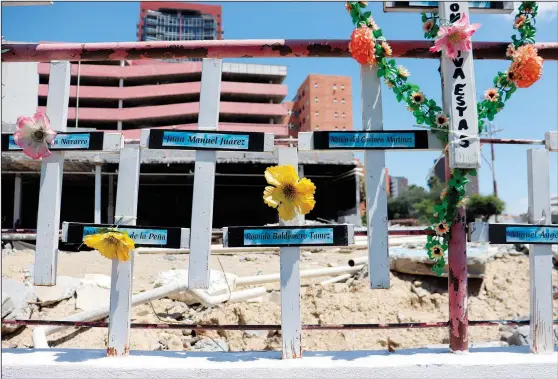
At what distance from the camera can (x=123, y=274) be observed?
8.99 feet

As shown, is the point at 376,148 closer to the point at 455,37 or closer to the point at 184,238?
the point at 455,37

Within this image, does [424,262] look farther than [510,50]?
Yes

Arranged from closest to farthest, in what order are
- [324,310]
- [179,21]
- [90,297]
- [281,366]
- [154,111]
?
[281,366]
[90,297]
[324,310]
[154,111]
[179,21]

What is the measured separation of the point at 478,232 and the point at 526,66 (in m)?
1.17

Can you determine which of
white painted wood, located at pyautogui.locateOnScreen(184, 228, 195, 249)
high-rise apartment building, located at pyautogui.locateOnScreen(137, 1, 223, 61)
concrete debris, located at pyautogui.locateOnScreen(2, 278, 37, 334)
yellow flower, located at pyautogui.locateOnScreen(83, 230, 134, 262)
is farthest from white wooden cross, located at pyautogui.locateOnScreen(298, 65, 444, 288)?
high-rise apartment building, located at pyautogui.locateOnScreen(137, 1, 223, 61)

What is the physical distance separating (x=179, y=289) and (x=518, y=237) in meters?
4.50

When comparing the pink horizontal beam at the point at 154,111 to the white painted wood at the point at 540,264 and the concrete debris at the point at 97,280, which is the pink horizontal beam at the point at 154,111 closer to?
the concrete debris at the point at 97,280

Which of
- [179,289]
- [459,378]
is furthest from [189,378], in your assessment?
[179,289]

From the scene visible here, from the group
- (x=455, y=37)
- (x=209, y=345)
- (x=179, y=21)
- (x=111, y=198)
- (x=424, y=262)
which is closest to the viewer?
(x=455, y=37)

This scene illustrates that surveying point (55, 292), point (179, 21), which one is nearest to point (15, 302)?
point (55, 292)

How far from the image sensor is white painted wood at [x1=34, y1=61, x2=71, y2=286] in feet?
9.25

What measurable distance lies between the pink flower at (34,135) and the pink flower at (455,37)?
8.76 ft

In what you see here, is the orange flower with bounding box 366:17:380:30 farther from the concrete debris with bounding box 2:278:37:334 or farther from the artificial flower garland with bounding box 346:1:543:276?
the concrete debris with bounding box 2:278:37:334

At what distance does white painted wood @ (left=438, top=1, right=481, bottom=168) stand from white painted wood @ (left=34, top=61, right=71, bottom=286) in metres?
2.69
